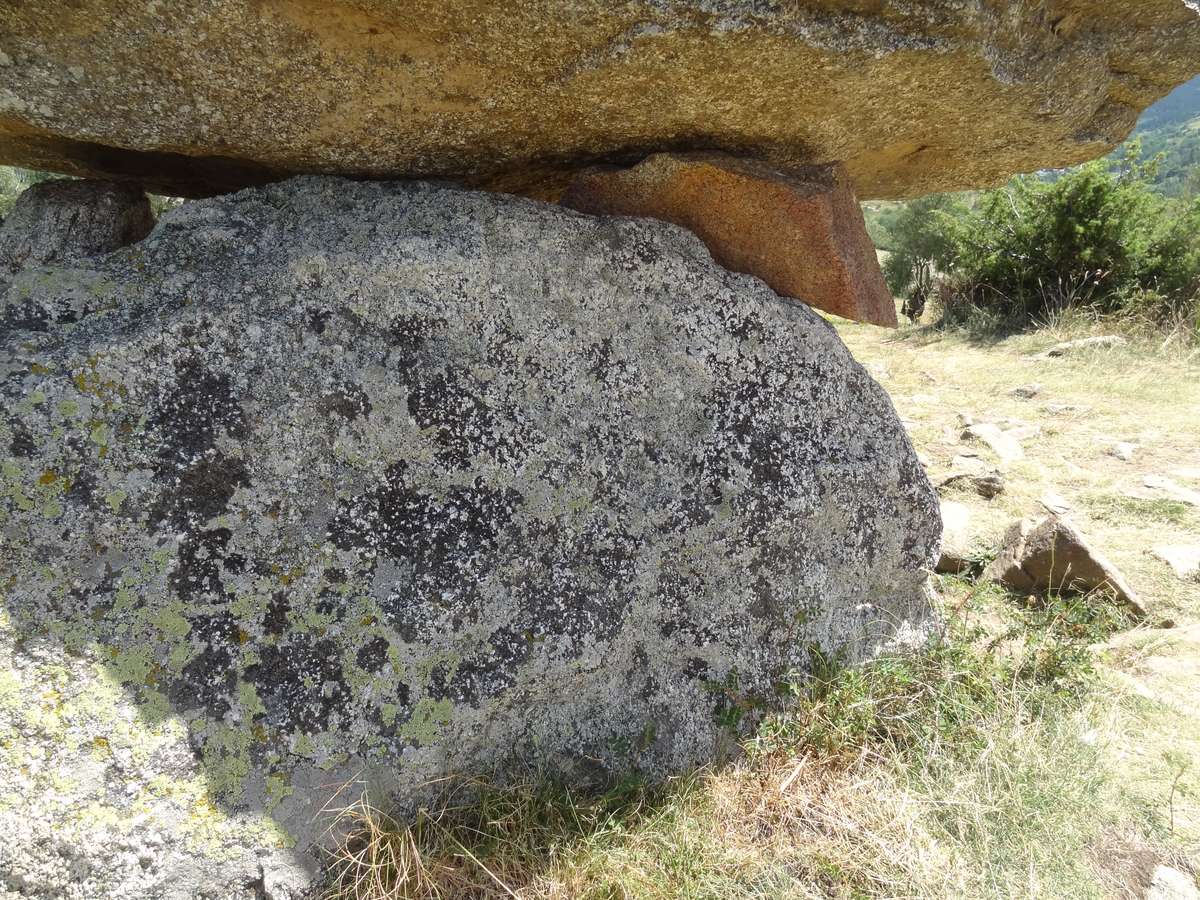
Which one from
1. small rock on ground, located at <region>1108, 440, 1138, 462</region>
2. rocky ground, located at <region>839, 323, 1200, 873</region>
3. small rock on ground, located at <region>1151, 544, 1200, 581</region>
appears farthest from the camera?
small rock on ground, located at <region>1108, 440, 1138, 462</region>

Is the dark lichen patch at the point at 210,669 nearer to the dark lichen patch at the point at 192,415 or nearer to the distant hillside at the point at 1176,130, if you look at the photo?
the dark lichen patch at the point at 192,415

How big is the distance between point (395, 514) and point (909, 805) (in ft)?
5.13

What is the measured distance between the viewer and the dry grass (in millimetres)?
1906

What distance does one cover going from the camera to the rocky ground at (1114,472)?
2475 millimetres

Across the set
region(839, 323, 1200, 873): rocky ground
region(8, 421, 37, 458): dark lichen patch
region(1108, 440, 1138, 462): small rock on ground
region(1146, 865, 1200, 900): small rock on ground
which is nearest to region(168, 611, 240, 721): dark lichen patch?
region(8, 421, 37, 458): dark lichen patch

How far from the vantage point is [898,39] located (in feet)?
6.80

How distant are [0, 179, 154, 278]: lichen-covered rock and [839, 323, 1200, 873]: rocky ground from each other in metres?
3.15

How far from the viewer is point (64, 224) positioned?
233 centimetres

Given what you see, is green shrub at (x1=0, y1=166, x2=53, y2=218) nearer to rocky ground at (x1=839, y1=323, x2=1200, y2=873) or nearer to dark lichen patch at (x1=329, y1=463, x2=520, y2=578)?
dark lichen patch at (x1=329, y1=463, x2=520, y2=578)

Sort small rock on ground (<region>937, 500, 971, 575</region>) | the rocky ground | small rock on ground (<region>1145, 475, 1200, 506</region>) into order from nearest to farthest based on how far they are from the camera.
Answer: the rocky ground
small rock on ground (<region>937, 500, 971, 575</region>)
small rock on ground (<region>1145, 475, 1200, 506</region>)

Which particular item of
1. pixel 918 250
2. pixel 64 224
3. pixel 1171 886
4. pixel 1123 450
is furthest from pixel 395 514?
pixel 918 250

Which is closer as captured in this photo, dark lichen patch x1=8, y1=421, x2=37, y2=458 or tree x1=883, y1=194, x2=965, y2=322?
dark lichen patch x1=8, y1=421, x2=37, y2=458

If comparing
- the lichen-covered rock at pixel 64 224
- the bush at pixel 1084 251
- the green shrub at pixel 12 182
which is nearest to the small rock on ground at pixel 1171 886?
the lichen-covered rock at pixel 64 224

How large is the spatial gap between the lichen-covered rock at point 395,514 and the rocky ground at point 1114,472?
2.70 feet
